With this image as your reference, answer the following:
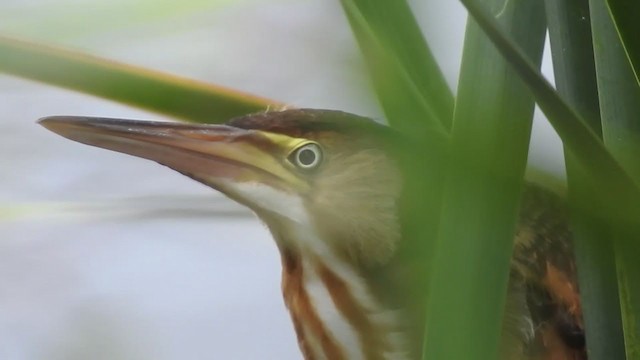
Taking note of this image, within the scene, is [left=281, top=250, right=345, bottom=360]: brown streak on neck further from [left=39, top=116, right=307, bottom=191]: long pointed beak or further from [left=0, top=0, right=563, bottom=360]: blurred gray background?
[left=0, top=0, right=563, bottom=360]: blurred gray background

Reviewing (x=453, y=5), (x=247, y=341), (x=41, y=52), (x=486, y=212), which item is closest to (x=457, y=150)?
(x=486, y=212)

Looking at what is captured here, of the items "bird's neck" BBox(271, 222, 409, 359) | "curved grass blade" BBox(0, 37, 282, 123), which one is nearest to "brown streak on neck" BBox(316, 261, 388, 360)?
"bird's neck" BBox(271, 222, 409, 359)

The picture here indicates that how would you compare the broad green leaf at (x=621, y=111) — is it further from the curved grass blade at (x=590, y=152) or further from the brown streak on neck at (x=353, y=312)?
the brown streak on neck at (x=353, y=312)

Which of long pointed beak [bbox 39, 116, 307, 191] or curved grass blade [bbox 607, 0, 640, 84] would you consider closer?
curved grass blade [bbox 607, 0, 640, 84]

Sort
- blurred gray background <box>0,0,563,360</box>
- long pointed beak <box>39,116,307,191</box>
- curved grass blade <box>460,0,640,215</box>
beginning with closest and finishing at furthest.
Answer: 1. curved grass blade <box>460,0,640,215</box>
2. long pointed beak <box>39,116,307,191</box>
3. blurred gray background <box>0,0,563,360</box>

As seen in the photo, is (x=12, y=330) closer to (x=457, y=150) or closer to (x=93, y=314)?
(x=93, y=314)

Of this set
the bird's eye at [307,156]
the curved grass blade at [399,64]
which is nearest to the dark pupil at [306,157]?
the bird's eye at [307,156]
